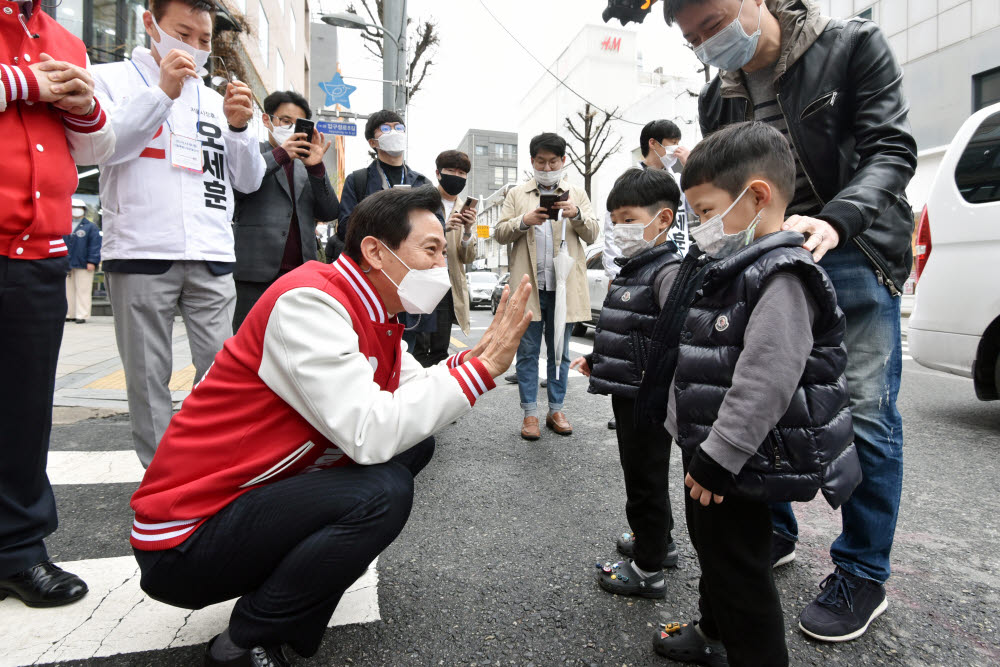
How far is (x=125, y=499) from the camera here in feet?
9.30

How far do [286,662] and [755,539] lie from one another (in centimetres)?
122

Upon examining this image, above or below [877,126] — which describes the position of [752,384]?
below

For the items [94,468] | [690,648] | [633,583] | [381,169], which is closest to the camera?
[690,648]

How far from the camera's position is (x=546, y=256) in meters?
4.20

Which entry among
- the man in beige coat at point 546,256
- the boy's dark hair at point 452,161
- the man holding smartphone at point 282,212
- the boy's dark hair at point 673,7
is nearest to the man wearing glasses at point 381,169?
the boy's dark hair at point 452,161

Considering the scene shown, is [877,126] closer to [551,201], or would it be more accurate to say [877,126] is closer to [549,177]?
[551,201]

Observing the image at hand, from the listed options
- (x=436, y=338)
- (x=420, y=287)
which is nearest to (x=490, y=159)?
(x=436, y=338)

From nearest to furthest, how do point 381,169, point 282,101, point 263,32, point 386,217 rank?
1. point 386,217
2. point 282,101
3. point 381,169
4. point 263,32

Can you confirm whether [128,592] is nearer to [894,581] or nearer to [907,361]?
[894,581]

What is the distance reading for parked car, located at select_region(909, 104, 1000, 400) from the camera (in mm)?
3639

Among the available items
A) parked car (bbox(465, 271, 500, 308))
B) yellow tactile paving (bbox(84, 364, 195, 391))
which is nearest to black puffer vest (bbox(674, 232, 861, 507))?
yellow tactile paving (bbox(84, 364, 195, 391))

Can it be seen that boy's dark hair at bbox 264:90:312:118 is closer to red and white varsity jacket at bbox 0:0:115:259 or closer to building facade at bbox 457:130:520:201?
red and white varsity jacket at bbox 0:0:115:259

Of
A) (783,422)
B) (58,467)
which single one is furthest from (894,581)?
(58,467)

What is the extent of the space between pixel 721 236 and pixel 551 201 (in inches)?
91.1
